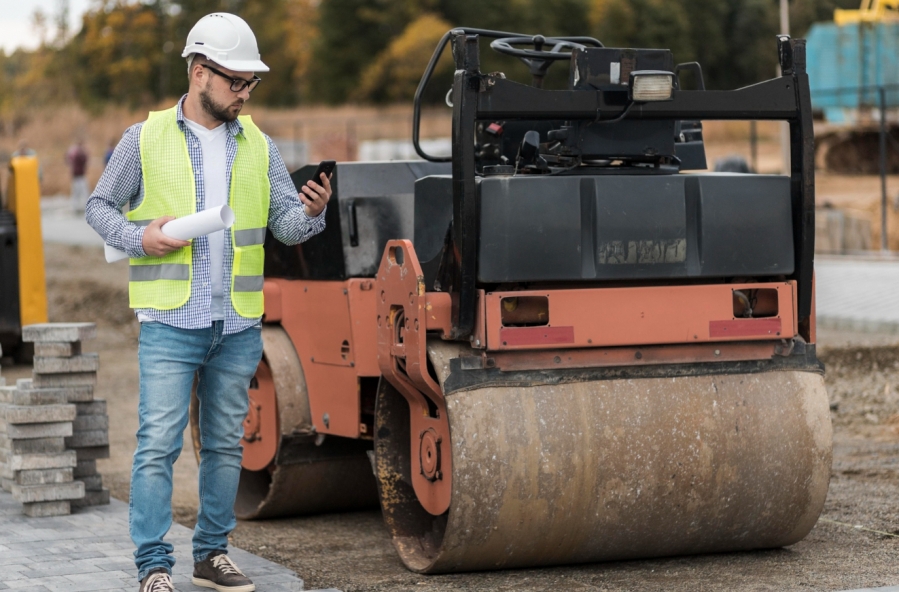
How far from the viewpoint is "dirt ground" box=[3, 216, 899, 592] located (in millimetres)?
4805

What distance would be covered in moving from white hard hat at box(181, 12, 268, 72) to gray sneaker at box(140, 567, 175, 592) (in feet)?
5.51

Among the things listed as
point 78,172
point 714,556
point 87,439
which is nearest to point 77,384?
point 87,439

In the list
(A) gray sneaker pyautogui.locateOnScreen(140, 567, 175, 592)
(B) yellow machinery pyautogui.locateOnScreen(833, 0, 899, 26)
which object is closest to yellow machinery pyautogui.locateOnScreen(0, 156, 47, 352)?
(A) gray sneaker pyautogui.locateOnScreen(140, 567, 175, 592)

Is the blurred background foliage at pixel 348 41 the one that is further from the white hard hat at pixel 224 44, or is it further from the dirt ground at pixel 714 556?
the white hard hat at pixel 224 44

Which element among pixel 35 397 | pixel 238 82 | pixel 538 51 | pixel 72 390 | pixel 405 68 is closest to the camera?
pixel 238 82

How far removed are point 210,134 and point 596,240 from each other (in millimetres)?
1404

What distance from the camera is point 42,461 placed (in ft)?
19.5

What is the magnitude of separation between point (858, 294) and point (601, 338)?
32.7 ft

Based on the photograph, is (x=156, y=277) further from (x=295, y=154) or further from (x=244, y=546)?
(x=295, y=154)

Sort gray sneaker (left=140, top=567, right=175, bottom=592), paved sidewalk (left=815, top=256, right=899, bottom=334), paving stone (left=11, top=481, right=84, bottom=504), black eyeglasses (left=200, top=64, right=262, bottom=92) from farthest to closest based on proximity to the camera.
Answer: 1. paved sidewalk (left=815, top=256, right=899, bottom=334)
2. paving stone (left=11, top=481, right=84, bottom=504)
3. black eyeglasses (left=200, top=64, right=262, bottom=92)
4. gray sneaker (left=140, top=567, right=175, bottom=592)

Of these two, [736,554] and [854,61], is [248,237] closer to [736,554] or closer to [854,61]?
[736,554]

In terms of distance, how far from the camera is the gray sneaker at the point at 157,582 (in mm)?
4328

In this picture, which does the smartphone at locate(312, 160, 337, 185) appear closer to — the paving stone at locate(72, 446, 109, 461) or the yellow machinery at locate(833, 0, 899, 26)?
the paving stone at locate(72, 446, 109, 461)

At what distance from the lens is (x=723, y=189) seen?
4.88m
